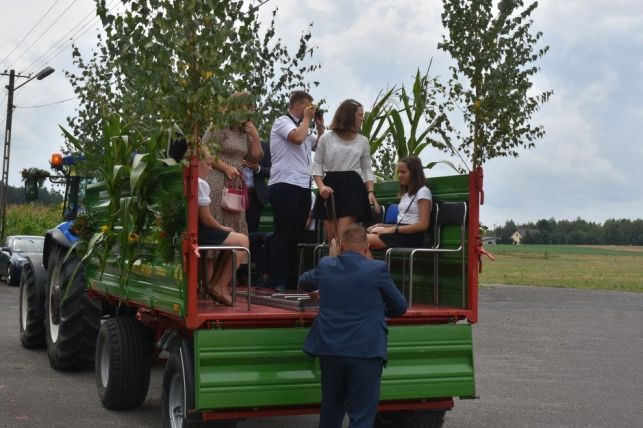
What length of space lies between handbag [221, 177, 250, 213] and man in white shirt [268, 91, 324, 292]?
0.40 meters

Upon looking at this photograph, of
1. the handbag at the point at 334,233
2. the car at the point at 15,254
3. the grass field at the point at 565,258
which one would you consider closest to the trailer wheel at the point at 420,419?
the handbag at the point at 334,233

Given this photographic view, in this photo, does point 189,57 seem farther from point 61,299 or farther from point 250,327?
point 61,299

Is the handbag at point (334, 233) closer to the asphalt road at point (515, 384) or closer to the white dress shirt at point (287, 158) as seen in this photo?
the white dress shirt at point (287, 158)

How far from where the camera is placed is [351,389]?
654 centimetres

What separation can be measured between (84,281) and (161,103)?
4155 mm

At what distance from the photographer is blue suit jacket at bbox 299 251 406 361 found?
6.52 metres

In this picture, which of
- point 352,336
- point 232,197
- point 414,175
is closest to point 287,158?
point 232,197

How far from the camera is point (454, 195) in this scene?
797 cm

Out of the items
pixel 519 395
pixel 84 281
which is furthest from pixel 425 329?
pixel 84 281

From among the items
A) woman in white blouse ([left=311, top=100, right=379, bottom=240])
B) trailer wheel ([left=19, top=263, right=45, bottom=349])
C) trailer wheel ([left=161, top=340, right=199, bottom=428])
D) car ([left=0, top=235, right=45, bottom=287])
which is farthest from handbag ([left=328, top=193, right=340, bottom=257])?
car ([left=0, top=235, right=45, bottom=287])

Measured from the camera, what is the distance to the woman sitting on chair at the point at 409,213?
26.9 ft

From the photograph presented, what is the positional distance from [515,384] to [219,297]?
15.0ft

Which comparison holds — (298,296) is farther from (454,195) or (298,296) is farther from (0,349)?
(0,349)

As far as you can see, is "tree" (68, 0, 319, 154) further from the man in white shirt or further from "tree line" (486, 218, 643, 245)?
"tree line" (486, 218, 643, 245)
